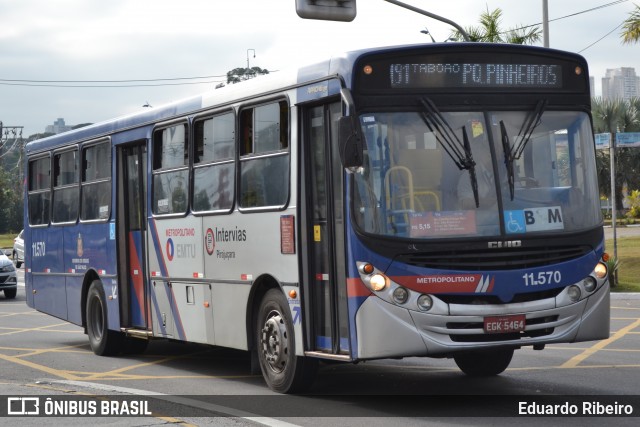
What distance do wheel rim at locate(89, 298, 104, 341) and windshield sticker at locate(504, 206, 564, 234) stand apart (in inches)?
301

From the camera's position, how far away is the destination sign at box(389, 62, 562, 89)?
10062 millimetres

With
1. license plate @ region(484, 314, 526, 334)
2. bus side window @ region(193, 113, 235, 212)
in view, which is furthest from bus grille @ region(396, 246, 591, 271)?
bus side window @ region(193, 113, 235, 212)

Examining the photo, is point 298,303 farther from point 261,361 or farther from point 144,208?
point 144,208

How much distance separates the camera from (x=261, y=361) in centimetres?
1149

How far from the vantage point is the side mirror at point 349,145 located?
31.2 feet

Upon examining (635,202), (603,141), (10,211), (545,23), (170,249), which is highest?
(545,23)

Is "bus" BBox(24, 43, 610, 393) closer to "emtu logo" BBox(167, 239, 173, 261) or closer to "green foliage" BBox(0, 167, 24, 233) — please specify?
"emtu logo" BBox(167, 239, 173, 261)

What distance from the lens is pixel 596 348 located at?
1467 centimetres

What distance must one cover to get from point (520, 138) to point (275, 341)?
3.03 meters

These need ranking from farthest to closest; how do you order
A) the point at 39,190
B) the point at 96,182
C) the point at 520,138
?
1. the point at 39,190
2. the point at 96,182
3. the point at 520,138

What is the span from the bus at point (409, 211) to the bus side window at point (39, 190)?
6342 mm

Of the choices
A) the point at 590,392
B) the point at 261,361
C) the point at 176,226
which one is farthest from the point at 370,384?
the point at 176,226

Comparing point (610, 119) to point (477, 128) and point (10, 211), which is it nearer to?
point (477, 128)

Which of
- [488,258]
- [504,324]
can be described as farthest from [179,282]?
→ [504,324]
